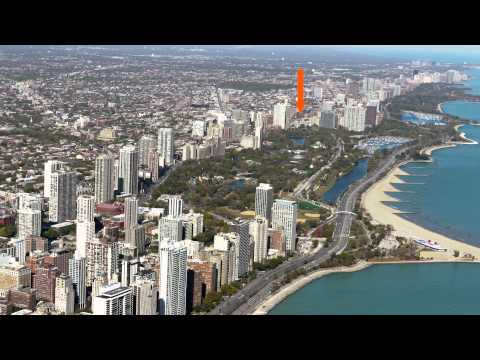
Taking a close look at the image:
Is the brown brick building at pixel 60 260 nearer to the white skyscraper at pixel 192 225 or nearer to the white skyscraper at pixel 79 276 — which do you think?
the white skyscraper at pixel 79 276

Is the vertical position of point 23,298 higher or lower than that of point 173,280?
lower

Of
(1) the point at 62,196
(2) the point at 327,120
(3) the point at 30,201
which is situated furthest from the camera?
(2) the point at 327,120

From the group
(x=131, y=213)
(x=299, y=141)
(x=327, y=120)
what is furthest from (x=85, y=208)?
(x=327, y=120)

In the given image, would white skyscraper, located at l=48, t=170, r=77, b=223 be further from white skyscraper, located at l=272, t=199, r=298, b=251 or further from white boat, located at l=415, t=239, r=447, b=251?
→ white boat, located at l=415, t=239, r=447, b=251

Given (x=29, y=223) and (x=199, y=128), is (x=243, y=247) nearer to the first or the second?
(x=29, y=223)
